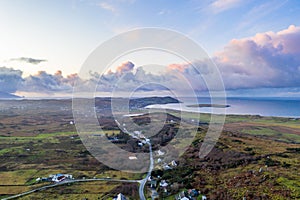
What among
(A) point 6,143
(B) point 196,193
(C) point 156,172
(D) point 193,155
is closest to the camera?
(B) point 196,193

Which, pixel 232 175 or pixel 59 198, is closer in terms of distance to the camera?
pixel 59 198

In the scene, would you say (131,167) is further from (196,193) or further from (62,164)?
(196,193)

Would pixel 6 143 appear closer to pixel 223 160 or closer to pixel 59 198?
pixel 59 198

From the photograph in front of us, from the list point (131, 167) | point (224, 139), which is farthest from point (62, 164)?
point (224, 139)

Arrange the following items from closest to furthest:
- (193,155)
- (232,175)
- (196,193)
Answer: (196,193), (232,175), (193,155)

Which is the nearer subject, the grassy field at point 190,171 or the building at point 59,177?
the grassy field at point 190,171

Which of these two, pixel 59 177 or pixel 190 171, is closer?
pixel 190 171

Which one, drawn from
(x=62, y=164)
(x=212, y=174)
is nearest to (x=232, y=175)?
(x=212, y=174)

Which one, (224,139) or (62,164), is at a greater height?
(224,139)

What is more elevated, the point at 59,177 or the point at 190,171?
the point at 190,171

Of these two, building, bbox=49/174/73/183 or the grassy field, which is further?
building, bbox=49/174/73/183
